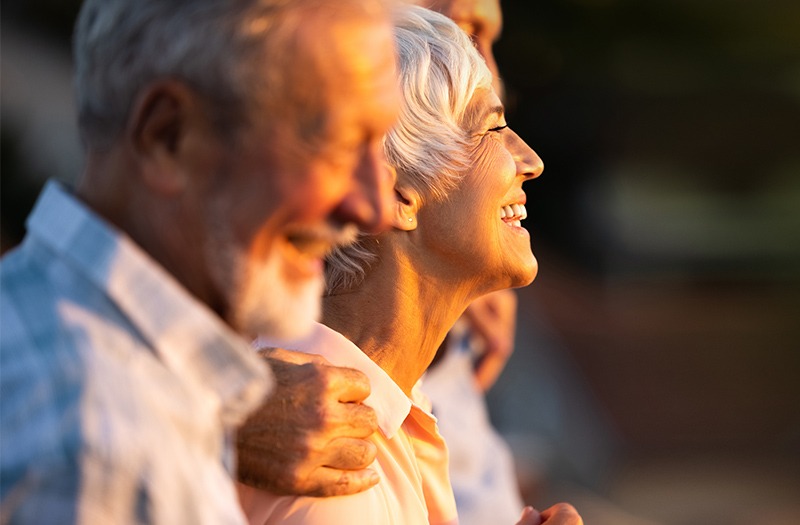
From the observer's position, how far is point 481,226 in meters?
2.81

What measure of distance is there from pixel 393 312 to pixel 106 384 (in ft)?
4.40

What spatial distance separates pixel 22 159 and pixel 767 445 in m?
7.58

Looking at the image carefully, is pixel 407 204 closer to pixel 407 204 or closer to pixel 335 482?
pixel 407 204

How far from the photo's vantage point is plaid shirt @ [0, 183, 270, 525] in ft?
4.75

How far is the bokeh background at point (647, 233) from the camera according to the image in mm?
11172

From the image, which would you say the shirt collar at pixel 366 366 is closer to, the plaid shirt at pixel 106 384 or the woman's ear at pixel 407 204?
the woman's ear at pixel 407 204

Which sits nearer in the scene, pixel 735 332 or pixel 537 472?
pixel 537 472

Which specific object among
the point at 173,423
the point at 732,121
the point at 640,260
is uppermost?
the point at 173,423

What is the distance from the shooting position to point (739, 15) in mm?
22203

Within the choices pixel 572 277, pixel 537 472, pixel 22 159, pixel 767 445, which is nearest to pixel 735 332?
pixel 572 277

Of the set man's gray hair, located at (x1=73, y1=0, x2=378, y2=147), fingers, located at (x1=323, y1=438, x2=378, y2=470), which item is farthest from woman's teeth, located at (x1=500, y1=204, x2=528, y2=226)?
man's gray hair, located at (x1=73, y1=0, x2=378, y2=147)

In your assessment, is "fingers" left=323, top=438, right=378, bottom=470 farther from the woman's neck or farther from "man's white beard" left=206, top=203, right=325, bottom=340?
"man's white beard" left=206, top=203, right=325, bottom=340

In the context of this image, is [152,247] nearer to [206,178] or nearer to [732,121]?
[206,178]

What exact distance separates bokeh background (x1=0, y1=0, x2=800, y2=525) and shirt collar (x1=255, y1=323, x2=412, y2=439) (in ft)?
23.0
